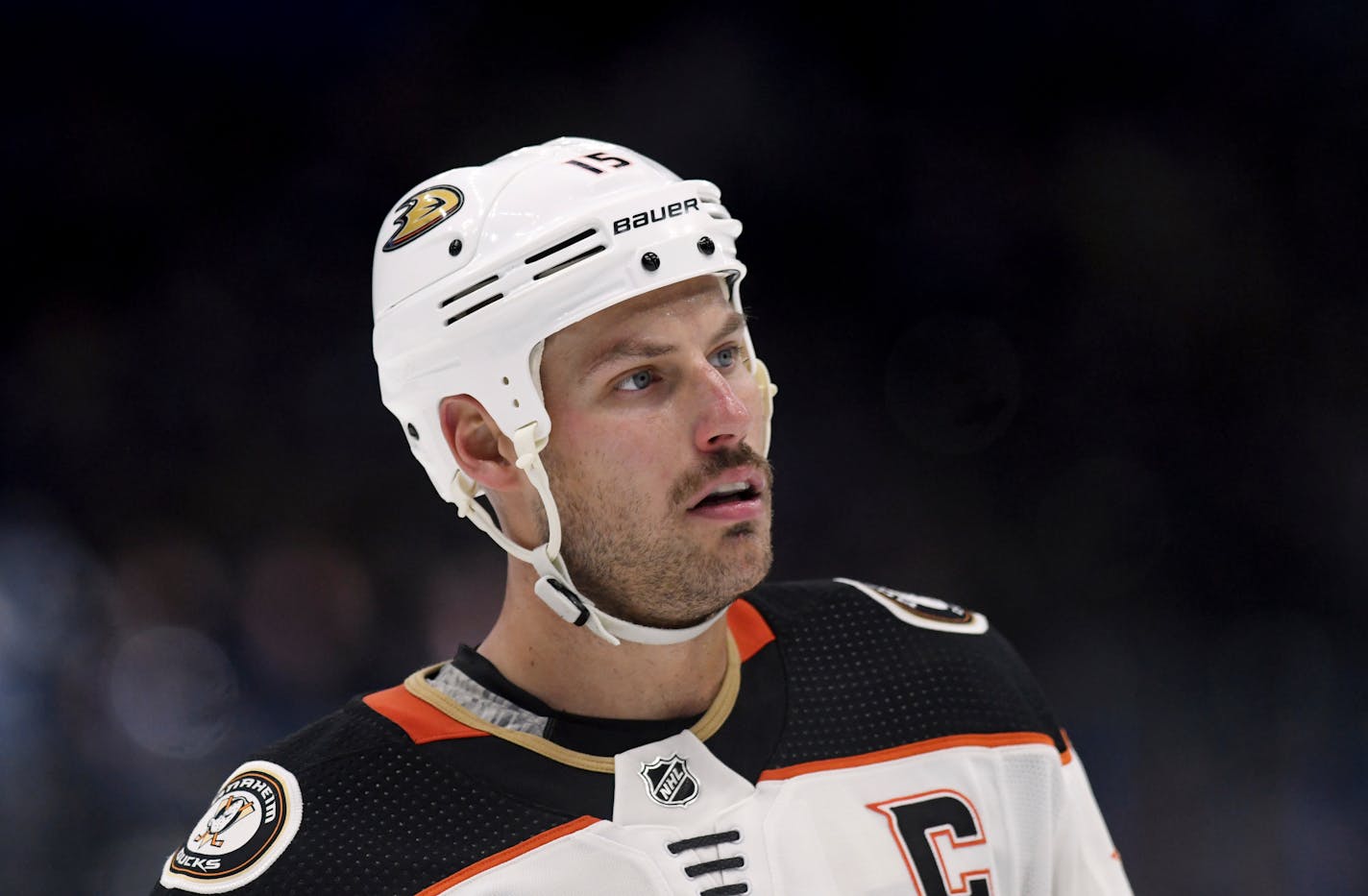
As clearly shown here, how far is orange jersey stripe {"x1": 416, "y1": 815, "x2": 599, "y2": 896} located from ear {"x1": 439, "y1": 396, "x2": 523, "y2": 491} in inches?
18.3

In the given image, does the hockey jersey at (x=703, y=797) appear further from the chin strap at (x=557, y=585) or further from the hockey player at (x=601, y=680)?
the chin strap at (x=557, y=585)

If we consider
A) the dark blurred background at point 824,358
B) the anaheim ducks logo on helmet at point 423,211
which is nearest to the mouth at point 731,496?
the anaheim ducks logo on helmet at point 423,211

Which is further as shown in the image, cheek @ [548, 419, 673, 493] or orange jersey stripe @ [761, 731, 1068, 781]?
orange jersey stripe @ [761, 731, 1068, 781]

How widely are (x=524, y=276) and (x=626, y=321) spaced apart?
0.49 feet

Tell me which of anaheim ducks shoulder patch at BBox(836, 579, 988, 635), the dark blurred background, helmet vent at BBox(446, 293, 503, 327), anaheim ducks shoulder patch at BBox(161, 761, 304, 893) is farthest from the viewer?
the dark blurred background

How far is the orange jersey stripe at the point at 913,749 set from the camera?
1.93 metres

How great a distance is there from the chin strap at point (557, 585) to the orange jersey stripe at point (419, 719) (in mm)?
208

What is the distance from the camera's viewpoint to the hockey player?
1796 millimetres

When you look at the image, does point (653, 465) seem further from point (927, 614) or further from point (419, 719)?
point (927, 614)

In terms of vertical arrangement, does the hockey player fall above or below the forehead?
below

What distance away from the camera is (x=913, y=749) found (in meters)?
2.00

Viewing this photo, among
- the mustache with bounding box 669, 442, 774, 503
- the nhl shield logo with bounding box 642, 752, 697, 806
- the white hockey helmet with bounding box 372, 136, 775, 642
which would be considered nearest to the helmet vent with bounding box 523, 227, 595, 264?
the white hockey helmet with bounding box 372, 136, 775, 642

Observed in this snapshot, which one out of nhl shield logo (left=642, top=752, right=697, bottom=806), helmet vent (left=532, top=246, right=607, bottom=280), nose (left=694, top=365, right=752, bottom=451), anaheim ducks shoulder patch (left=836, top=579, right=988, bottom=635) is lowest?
nhl shield logo (left=642, top=752, right=697, bottom=806)

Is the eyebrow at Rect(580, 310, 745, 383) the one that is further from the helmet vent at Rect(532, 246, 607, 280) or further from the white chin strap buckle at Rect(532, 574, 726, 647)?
the white chin strap buckle at Rect(532, 574, 726, 647)
